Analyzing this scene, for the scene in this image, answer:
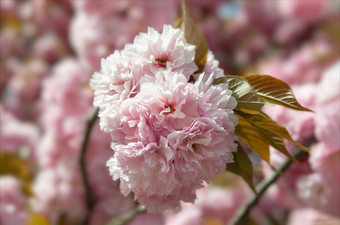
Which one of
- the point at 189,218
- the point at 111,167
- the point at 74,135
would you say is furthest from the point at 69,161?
the point at 111,167

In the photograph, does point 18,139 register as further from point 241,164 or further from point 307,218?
point 241,164

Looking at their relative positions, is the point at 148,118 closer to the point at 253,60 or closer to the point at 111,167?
the point at 111,167

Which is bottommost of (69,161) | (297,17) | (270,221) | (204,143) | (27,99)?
(204,143)

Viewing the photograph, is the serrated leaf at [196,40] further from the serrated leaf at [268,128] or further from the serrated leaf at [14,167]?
the serrated leaf at [14,167]

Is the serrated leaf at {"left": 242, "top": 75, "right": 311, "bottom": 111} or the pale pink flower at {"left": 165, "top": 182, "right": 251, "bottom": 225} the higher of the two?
the pale pink flower at {"left": 165, "top": 182, "right": 251, "bottom": 225}

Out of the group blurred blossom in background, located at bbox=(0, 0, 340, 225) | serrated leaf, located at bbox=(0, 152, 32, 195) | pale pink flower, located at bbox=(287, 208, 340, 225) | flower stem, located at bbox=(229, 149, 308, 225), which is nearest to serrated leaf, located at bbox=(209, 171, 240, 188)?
blurred blossom in background, located at bbox=(0, 0, 340, 225)

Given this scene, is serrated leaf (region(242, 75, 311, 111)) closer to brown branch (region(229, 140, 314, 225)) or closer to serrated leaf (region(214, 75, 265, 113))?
serrated leaf (region(214, 75, 265, 113))
